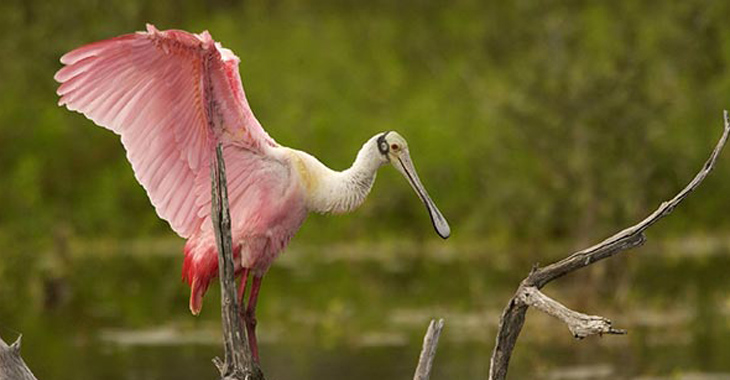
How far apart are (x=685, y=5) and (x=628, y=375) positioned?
30.1 feet

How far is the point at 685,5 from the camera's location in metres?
20.2

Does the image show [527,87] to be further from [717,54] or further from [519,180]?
[717,54]

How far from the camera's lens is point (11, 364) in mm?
6402

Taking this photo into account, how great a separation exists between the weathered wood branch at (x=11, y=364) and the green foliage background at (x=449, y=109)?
9.37 metres

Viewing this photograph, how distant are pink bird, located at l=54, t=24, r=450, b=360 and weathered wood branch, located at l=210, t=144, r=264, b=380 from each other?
0.39 metres

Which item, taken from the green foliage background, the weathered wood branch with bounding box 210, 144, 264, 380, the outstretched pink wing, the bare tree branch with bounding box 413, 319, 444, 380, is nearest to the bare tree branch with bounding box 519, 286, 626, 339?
the bare tree branch with bounding box 413, 319, 444, 380

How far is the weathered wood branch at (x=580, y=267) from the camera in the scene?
581cm

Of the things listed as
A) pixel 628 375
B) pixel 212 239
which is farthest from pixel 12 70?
pixel 212 239

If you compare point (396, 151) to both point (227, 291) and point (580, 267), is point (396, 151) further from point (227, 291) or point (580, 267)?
point (580, 267)

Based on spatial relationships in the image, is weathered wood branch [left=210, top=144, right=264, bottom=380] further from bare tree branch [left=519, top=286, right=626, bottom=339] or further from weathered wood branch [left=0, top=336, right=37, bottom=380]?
bare tree branch [left=519, top=286, right=626, bottom=339]

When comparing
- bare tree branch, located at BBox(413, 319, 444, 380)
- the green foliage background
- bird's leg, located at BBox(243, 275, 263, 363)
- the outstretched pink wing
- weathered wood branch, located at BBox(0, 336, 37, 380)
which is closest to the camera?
weathered wood branch, located at BBox(0, 336, 37, 380)

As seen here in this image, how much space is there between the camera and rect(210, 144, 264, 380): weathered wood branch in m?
6.38

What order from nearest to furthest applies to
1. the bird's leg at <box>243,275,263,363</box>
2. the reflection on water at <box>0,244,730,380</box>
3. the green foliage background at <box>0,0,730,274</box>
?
1. the bird's leg at <box>243,275,263,363</box>
2. the reflection on water at <box>0,244,730,380</box>
3. the green foliage background at <box>0,0,730,274</box>

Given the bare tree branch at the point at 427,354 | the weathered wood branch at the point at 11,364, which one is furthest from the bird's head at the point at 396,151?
the weathered wood branch at the point at 11,364
